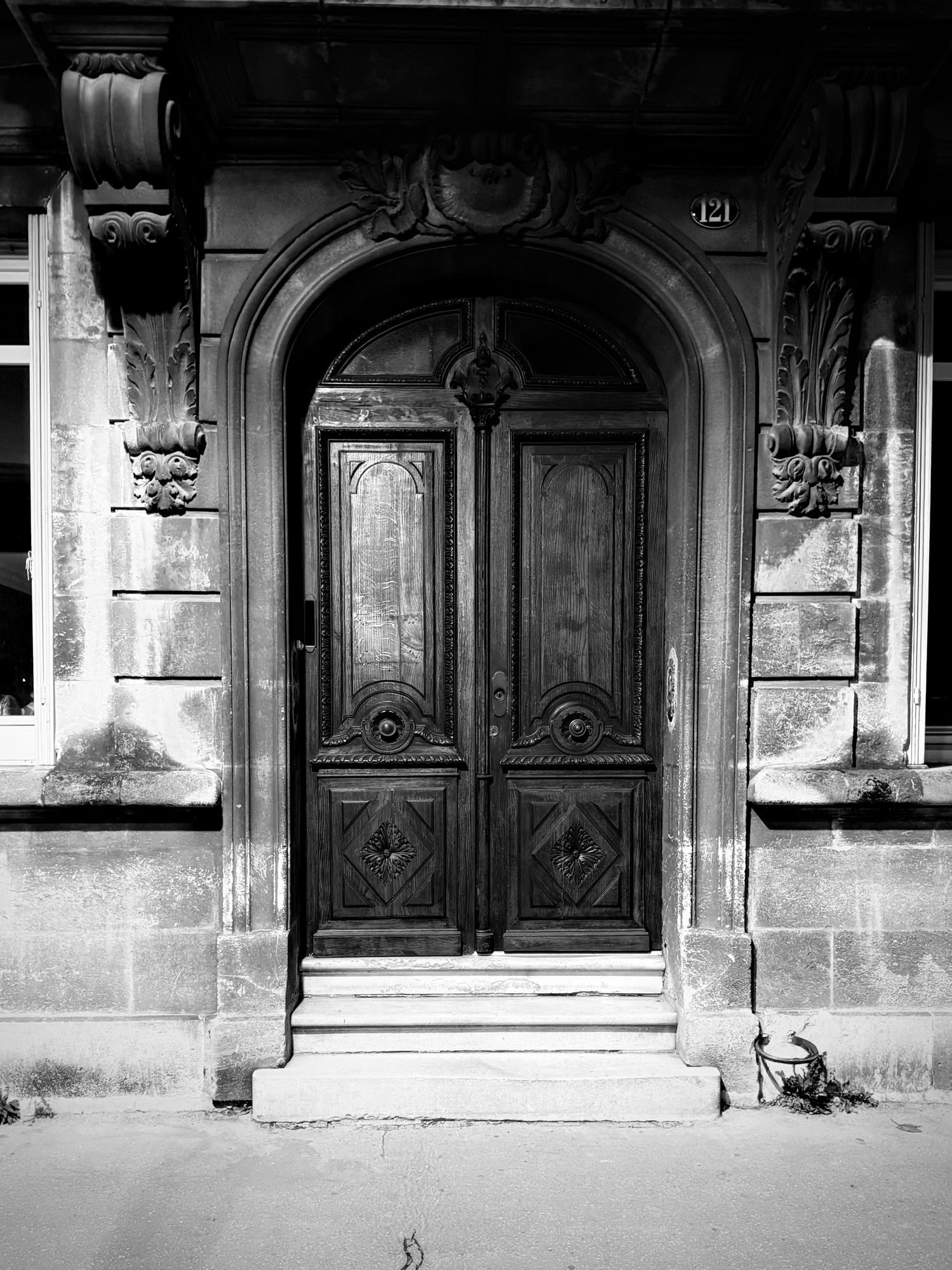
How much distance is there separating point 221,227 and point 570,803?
325cm

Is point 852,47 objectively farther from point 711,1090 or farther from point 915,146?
point 711,1090

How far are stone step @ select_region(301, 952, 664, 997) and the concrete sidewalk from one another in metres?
0.61

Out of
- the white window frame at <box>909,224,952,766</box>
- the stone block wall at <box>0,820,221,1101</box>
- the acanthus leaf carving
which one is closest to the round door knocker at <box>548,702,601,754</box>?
the white window frame at <box>909,224,952,766</box>

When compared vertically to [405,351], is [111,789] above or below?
below

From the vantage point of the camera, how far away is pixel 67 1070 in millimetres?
4059

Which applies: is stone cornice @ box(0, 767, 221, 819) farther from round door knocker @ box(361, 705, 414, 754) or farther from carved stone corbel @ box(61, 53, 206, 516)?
carved stone corbel @ box(61, 53, 206, 516)

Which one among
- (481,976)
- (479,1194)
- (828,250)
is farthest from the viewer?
(481,976)

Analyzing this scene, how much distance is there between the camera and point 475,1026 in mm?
4145

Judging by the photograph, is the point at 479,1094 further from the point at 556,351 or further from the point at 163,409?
the point at 556,351

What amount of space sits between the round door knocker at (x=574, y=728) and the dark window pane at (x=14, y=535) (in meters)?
2.64

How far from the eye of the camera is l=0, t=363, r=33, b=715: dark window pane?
14.2ft

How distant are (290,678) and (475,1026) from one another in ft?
6.15

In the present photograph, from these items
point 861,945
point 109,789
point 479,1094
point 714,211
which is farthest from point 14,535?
point 861,945

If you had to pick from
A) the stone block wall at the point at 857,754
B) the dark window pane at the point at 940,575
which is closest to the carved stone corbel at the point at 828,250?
the stone block wall at the point at 857,754
